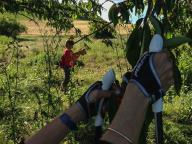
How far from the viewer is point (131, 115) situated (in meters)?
1.74

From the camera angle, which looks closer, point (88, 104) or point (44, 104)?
point (88, 104)

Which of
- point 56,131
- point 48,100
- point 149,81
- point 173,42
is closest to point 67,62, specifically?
point 48,100

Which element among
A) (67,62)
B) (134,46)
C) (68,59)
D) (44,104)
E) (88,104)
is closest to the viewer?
(88,104)

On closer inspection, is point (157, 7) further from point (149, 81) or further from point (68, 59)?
point (68, 59)

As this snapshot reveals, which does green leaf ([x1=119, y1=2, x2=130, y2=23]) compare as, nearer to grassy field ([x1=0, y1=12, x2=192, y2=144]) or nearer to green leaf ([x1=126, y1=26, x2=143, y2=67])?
green leaf ([x1=126, y1=26, x2=143, y2=67])

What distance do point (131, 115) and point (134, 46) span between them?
0.56m

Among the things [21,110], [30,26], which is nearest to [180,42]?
[21,110]

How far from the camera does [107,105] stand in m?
2.03

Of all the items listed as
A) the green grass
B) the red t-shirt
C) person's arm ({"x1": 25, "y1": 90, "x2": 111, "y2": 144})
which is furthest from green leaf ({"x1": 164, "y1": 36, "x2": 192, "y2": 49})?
the red t-shirt

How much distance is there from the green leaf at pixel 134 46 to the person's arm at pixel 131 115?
43 centimetres

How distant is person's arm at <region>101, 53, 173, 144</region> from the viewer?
1.74 meters

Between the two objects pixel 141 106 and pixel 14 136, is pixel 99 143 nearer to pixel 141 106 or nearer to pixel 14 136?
pixel 141 106

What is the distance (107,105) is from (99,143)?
16 cm

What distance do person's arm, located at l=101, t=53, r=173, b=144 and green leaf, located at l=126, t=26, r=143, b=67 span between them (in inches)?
17.0
